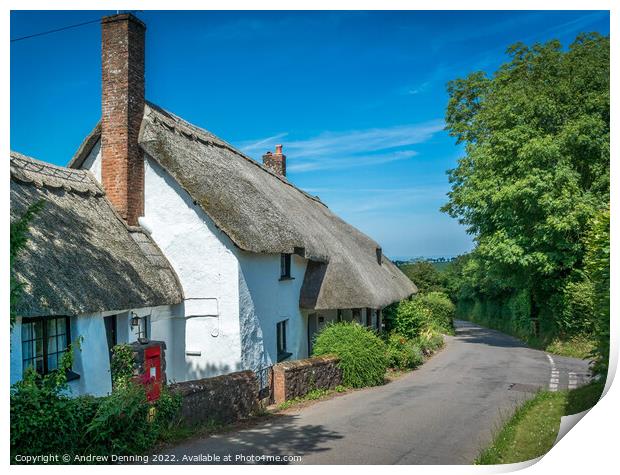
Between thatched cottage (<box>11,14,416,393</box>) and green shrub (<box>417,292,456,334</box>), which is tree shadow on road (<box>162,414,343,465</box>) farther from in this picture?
green shrub (<box>417,292,456,334</box>)

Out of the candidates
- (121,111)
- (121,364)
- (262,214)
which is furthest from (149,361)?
(121,111)

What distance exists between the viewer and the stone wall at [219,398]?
26.4 ft

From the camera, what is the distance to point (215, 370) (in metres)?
11.0

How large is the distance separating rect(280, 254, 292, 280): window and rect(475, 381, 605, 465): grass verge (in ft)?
21.0

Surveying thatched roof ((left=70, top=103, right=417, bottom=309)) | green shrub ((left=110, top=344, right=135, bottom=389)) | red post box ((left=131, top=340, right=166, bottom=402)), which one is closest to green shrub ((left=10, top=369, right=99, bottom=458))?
red post box ((left=131, top=340, right=166, bottom=402))

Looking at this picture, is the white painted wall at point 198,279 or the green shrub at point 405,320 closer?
the white painted wall at point 198,279

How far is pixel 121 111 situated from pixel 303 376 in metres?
6.99

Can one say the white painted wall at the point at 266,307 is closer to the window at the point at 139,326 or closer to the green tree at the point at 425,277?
the window at the point at 139,326

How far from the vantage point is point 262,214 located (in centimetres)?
1224

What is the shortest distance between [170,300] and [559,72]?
36.3 ft

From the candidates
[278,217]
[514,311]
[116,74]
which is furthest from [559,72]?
[514,311]

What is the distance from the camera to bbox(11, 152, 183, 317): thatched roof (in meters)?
7.75

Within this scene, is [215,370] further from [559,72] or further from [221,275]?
[559,72]

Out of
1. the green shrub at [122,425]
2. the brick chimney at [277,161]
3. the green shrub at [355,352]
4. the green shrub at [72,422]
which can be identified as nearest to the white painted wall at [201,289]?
the green shrub at [355,352]
